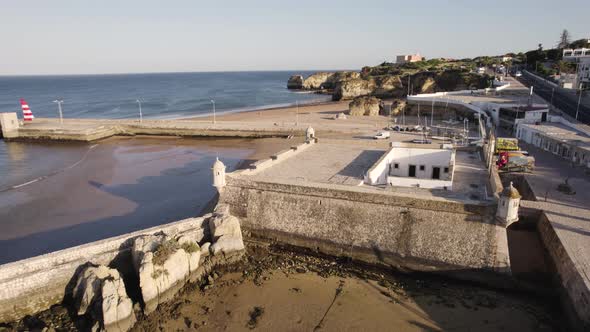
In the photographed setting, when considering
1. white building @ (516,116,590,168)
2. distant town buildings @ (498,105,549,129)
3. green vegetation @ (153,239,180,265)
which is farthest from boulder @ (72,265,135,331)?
distant town buildings @ (498,105,549,129)

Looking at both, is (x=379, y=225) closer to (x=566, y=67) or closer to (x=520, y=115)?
(x=520, y=115)

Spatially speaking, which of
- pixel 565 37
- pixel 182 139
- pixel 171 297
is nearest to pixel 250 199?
pixel 171 297

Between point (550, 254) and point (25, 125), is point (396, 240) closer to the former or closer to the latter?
point (550, 254)

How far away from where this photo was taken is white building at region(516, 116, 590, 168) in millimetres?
24016

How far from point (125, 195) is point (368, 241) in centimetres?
1712

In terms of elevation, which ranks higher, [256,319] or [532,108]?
[532,108]

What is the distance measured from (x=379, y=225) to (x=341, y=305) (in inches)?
157

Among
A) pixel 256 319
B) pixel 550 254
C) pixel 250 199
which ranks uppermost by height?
pixel 250 199

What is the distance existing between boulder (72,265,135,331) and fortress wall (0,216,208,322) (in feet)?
1.82

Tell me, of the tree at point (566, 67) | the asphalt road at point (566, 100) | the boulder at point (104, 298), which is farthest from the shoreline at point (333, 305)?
the tree at point (566, 67)

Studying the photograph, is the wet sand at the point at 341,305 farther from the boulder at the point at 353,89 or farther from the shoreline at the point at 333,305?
the boulder at the point at 353,89

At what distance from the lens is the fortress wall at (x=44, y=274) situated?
41.3 ft

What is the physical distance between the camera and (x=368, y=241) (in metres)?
15.5

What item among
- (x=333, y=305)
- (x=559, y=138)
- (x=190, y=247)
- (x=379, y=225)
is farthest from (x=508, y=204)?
(x=559, y=138)
